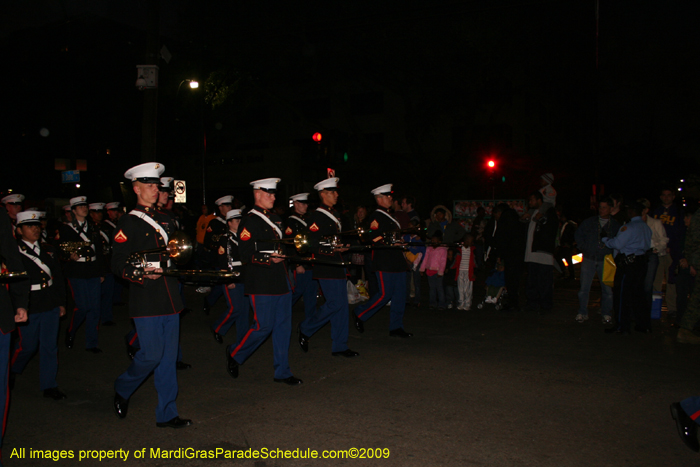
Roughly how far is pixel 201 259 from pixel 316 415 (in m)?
8.14

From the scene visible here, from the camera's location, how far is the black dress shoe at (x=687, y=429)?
3973 mm

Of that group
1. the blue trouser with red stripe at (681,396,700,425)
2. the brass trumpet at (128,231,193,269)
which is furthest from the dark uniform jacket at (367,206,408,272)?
the blue trouser with red stripe at (681,396,700,425)

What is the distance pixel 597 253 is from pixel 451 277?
2576mm

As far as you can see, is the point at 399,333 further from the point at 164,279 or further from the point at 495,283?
the point at 164,279

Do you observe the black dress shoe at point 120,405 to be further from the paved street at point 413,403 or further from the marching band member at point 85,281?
the marching band member at point 85,281

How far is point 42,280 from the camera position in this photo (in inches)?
210

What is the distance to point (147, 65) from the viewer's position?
11.2 meters

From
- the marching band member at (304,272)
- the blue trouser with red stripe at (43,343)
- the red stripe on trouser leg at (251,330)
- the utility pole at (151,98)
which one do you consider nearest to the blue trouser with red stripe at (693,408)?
the red stripe on trouser leg at (251,330)

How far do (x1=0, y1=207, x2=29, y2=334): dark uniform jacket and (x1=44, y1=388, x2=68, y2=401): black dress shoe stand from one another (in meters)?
1.82

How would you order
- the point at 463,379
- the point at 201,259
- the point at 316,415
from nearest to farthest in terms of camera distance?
the point at 316,415 → the point at 463,379 → the point at 201,259

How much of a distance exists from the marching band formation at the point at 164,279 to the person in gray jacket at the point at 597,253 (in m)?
3.15

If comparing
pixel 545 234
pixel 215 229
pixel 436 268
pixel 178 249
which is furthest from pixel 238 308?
pixel 545 234

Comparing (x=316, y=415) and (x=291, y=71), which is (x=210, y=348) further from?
(x=291, y=71)

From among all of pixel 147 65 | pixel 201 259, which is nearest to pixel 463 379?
pixel 201 259
